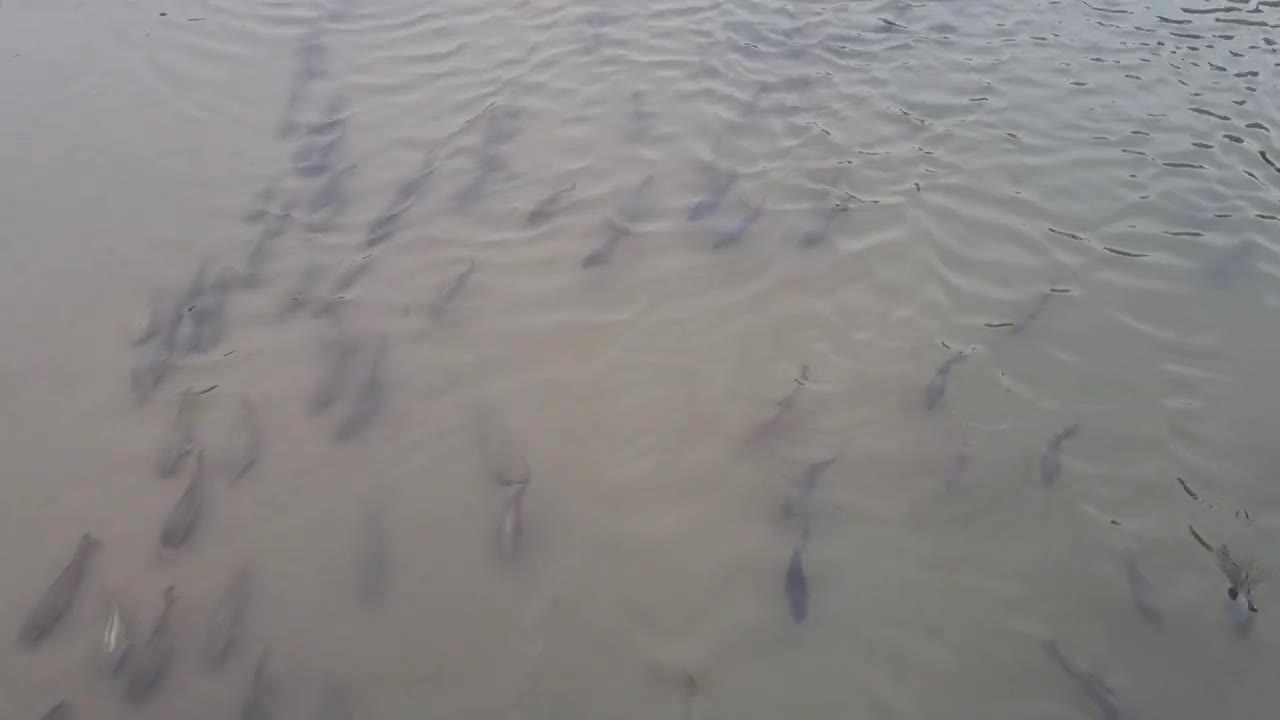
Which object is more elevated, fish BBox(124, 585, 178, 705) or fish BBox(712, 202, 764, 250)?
fish BBox(712, 202, 764, 250)

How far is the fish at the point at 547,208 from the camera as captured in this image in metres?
6.08

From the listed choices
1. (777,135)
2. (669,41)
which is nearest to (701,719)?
(777,135)

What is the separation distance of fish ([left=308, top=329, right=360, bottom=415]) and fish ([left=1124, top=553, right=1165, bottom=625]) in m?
4.11

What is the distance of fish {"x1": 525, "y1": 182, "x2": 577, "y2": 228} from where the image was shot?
19.9 ft

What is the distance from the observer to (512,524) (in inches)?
171

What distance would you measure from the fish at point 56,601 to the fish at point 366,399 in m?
1.27

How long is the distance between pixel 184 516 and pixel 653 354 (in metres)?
2.61

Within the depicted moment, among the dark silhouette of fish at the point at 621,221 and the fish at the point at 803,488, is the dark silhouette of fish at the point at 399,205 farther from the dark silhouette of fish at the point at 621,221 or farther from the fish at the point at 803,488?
the fish at the point at 803,488

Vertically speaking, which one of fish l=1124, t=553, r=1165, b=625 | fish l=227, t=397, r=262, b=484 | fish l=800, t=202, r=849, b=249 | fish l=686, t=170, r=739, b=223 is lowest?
fish l=1124, t=553, r=1165, b=625

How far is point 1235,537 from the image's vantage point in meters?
4.24

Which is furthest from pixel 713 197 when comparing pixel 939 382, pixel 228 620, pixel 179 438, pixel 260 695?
pixel 260 695

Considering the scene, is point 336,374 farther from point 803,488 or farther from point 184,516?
point 803,488

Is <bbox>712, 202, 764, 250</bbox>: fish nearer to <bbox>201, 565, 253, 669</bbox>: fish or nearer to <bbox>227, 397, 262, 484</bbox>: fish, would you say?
<bbox>227, 397, 262, 484</bbox>: fish

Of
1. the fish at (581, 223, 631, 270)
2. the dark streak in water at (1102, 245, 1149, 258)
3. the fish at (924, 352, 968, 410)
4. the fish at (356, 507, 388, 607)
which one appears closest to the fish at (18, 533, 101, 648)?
the fish at (356, 507, 388, 607)
